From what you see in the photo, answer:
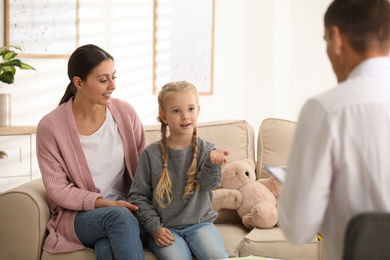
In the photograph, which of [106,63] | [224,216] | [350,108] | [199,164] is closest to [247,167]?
[224,216]

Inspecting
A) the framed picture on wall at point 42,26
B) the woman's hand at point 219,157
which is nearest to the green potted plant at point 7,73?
the framed picture on wall at point 42,26

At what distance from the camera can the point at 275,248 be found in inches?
89.2

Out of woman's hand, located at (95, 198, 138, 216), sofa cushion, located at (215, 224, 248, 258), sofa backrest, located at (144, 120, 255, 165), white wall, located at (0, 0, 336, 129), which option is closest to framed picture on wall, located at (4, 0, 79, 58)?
white wall, located at (0, 0, 336, 129)

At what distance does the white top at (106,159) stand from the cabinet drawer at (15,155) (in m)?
1.07

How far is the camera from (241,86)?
4660mm

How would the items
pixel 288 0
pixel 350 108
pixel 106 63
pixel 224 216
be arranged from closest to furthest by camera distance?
pixel 350 108
pixel 106 63
pixel 224 216
pixel 288 0

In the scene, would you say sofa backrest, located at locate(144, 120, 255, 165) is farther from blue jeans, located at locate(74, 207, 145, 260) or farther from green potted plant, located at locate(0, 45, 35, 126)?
green potted plant, located at locate(0, 45, 35, 126)

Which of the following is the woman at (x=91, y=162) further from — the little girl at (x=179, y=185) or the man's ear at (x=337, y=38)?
the man's ear at (x=337, y=38)

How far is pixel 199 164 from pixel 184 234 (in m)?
0.30

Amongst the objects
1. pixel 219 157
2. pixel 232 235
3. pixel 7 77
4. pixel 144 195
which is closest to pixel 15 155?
pixel 7 77

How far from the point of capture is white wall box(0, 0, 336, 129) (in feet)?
12.5

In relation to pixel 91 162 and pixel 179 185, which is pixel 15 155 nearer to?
pixel 91 162

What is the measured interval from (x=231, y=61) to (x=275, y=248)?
102 inches

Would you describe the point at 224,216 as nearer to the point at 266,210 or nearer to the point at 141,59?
the point at 266,210
